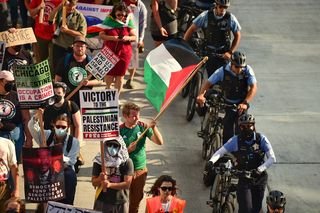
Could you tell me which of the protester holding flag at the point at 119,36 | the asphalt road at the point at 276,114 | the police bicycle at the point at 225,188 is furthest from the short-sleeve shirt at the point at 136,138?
the protester holding flag at the point at 119,36

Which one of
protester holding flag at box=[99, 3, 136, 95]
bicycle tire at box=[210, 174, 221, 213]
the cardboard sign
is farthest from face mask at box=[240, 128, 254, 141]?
the cardboard sign

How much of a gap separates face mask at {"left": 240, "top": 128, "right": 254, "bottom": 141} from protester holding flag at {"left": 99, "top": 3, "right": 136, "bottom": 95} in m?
3.28

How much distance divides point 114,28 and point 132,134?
3.36 m

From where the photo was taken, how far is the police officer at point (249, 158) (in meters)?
13.3

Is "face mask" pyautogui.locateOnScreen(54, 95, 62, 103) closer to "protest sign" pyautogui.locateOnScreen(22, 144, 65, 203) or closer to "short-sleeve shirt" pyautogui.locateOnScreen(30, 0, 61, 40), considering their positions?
"protest sign" pyautogui.locateOnScreen(22, 144, 65, 203)

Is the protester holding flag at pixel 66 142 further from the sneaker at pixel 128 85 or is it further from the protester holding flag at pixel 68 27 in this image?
the sneaker at pixel 128 85

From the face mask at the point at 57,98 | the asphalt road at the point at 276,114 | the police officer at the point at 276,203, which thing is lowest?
the asphalt road at the point at 276,114

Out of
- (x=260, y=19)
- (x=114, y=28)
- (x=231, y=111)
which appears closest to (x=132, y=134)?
(x=231, y=111)

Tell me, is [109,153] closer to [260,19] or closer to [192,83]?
[192,83]

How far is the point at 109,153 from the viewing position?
40.4ft

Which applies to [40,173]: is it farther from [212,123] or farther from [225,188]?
[212,123]

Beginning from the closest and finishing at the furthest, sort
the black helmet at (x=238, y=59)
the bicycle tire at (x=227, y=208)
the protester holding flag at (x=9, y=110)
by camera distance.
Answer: the bicycle tire at (x=227, y=208), the protester holding flag at (x=9, y=110), the black helmet at (x=238, y=59)

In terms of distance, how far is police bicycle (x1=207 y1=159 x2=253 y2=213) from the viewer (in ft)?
43.9

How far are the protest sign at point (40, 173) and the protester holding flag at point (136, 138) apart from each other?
1292 millimetres
